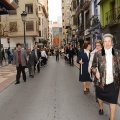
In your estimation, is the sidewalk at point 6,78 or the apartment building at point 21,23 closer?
the sidewalk at point 6,78

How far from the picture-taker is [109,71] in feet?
16.8

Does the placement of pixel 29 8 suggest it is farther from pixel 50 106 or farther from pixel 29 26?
pixel 50 106

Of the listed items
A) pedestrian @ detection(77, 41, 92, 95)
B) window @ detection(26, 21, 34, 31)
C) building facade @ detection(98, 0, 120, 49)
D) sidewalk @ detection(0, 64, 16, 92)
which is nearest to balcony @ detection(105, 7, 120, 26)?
building facade @ detection(98, 0, 120, 49)

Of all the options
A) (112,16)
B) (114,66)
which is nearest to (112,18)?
(112,16)

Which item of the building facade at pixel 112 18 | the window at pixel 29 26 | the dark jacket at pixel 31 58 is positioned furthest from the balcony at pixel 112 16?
the window at pixel 29 26

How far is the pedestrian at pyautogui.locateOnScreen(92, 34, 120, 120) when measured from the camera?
5.12m

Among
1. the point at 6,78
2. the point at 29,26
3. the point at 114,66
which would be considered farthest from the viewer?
the point at 29,26

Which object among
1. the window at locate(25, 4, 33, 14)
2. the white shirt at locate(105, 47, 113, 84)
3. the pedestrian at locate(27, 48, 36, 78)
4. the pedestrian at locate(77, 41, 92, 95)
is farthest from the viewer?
the window at locate(25, 4, 33, 14)

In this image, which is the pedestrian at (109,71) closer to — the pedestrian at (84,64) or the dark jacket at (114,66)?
the dark jacket at (114,66)

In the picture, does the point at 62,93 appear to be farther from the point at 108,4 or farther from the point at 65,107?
the point at 108,4

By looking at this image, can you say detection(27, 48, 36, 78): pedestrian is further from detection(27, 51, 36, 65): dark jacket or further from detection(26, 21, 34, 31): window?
detection(26, 21, 34, 31): window

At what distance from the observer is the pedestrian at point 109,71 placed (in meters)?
5.12

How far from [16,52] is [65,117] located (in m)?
6.68

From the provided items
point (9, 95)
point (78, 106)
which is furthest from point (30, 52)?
point (78, 106)
